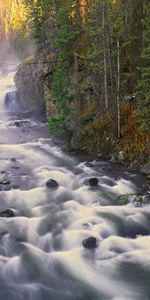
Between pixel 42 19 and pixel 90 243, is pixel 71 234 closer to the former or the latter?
pixel 90 243

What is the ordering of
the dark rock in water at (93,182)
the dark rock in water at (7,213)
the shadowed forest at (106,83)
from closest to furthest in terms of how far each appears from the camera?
1. the dark rock in water at (7,213)
2. the dark rock in water at (93,182)
3. the shadowed forest at (106,83)

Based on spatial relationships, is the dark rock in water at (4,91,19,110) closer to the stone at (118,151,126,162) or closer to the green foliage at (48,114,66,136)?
the green foliage at (48,114,66,136)

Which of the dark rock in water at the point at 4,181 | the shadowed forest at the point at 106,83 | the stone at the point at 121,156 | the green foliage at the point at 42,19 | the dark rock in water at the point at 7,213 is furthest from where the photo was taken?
the green foliage at the point at 42,19

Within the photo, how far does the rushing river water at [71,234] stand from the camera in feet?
46.6

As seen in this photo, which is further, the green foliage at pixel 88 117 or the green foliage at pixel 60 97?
the green foliage at pixel 88 117

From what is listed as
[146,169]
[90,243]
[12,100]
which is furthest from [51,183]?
[12,100]

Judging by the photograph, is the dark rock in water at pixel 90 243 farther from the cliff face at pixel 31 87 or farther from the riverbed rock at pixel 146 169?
the cliff face at pixel 31 87

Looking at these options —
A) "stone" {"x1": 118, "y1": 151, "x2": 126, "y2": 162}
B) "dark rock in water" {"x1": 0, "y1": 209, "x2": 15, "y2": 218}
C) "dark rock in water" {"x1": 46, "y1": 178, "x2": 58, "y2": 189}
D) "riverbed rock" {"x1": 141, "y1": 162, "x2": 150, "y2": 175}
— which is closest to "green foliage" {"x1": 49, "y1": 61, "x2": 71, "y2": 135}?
"stone" {"x1": 118, "y1": 151, "x2": 126, "y2": 162}

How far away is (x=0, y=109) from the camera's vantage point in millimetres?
51250

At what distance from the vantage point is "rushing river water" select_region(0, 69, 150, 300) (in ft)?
46.6

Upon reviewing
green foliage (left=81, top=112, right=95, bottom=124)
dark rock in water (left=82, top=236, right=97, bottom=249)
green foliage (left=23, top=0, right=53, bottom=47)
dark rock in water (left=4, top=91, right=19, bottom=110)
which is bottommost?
dark rock in water (left=4, top=91, right=19, bottom=110)

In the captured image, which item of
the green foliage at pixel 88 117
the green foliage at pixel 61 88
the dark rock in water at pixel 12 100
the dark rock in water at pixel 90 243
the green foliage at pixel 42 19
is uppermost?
the green foliage at pixel 42 19

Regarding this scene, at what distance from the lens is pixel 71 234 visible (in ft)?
57.5

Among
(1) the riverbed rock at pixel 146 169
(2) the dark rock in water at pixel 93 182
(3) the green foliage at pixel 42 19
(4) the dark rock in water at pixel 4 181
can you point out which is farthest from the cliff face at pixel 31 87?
(1) the riverbed rock at pixel 146 169
